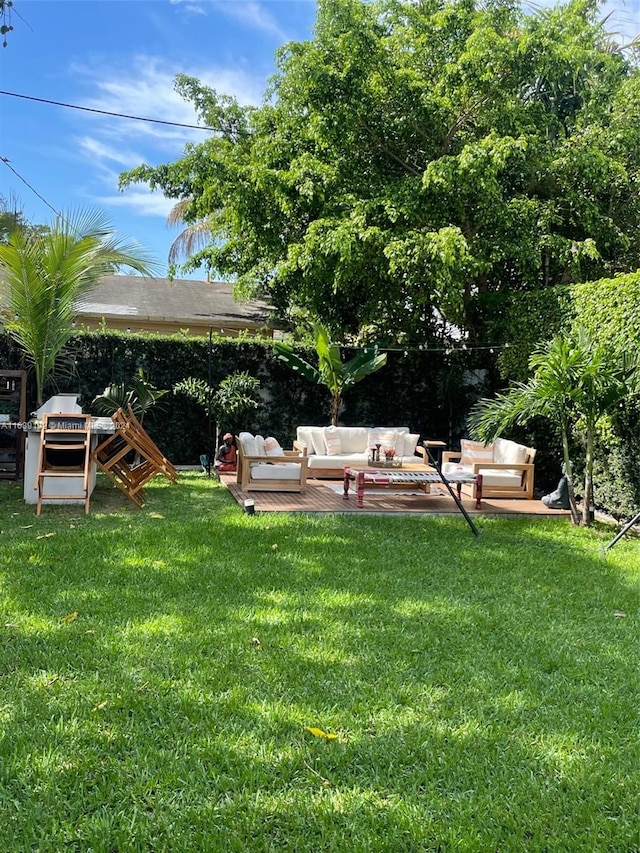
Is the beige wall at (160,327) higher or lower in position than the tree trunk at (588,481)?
higher

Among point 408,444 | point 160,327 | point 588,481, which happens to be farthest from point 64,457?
point 160,327

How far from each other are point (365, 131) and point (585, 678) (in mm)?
10515

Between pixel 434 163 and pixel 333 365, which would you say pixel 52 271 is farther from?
pixel 434 163

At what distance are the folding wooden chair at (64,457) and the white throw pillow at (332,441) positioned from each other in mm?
4209

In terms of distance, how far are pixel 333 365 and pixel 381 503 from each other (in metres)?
3.39

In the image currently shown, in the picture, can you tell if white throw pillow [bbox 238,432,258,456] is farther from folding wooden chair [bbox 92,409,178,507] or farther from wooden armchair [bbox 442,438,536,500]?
wooden armchair [bbox 442,438,536,500]

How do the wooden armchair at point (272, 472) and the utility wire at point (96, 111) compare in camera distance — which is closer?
the wooden armchair at point (272, 472)

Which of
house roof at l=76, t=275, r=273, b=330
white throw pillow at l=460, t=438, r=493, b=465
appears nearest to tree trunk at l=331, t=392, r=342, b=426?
white throw pillow at l=460, t=438, r=493, b=465

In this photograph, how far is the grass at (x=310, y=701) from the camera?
85.4 inches

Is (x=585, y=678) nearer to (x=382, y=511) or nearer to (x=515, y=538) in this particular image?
(x=515, y=538)

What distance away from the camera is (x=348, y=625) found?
398 cm

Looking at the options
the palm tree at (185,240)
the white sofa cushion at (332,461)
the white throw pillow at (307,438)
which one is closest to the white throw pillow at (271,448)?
the white sofa cushion at (332,461)

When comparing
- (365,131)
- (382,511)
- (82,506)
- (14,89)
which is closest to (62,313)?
(82,506)

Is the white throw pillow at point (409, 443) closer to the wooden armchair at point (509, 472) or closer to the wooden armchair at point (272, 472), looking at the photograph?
the wooden armchair at point (509, 472)
